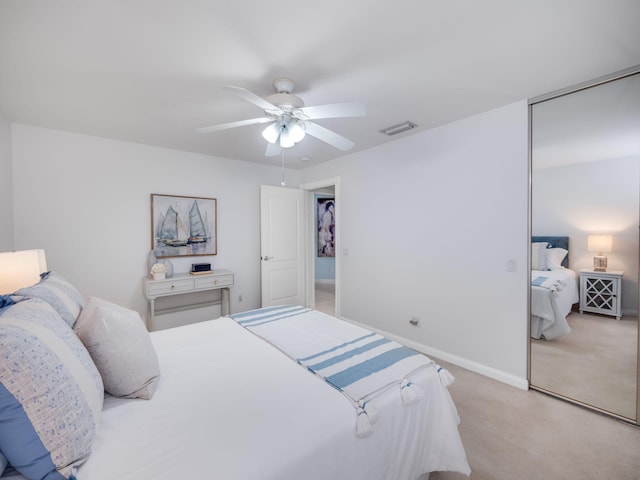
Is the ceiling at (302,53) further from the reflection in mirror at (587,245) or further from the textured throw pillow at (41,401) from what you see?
the textured throw pillow at (41,401)

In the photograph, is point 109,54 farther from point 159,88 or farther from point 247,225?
point 247,225

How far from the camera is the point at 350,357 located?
1554mm

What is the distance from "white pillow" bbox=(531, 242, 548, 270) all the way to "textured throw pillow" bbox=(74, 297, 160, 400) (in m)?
2.76

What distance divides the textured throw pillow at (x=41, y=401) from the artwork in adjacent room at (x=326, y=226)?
5.96 metres

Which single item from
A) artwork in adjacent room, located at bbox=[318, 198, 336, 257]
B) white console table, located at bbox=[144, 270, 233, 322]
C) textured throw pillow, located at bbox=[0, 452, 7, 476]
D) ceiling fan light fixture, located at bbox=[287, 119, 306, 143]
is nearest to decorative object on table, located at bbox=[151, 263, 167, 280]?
white console table, located at bbox=[144, 270, 233, 322]

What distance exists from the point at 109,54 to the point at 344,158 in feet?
9.12

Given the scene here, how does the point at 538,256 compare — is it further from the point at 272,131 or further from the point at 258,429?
the point at 258,429

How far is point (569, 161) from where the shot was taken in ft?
7.13

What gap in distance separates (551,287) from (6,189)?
495 cm

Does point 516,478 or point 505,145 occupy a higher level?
point 505,145

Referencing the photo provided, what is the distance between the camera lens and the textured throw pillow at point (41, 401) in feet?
2.45

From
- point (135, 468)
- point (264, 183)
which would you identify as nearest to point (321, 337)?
point (135, 468)

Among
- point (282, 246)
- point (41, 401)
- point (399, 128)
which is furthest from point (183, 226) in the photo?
point (41, 401)

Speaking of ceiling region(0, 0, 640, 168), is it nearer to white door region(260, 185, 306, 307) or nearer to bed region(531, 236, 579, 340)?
bed region(531, 236, 579, 340)
